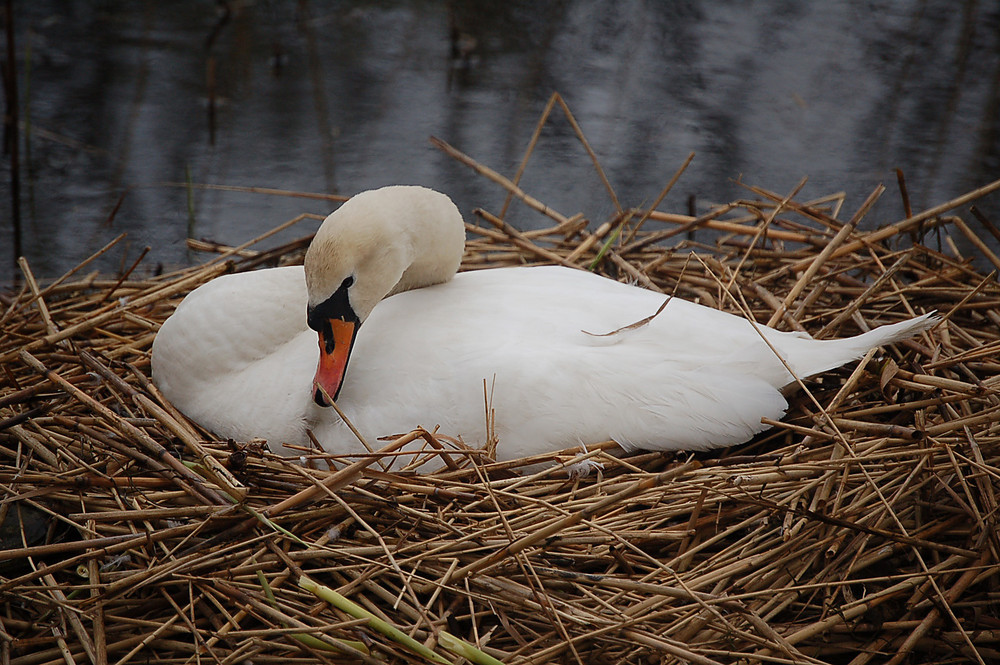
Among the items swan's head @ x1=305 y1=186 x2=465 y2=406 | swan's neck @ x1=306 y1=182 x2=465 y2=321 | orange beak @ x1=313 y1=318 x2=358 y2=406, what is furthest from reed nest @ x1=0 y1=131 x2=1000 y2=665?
swan's neck @ x1=306 y1=182 x2=465 y2=321

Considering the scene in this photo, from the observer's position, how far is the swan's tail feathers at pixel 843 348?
107 inches

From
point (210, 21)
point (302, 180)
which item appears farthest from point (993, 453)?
point (210, 21)

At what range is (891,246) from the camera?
13.1 feet

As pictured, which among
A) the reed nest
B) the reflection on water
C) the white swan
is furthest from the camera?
the reflection on water

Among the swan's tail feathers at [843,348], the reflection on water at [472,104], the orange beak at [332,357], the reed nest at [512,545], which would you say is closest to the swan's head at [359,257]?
the orange beak at [332,357]

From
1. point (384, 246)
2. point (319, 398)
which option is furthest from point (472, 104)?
point (319, 398)

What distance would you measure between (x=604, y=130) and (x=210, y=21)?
373 cm

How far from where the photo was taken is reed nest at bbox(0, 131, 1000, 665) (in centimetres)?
229

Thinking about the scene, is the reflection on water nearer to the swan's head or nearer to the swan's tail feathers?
the swan's head

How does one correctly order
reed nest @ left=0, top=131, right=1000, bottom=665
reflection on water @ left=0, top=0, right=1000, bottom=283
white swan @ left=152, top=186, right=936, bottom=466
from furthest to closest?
reflection on water @ left=0, top=0, right=1000, bottom=283
white swan @ left=152, top=186, right=936, bottom=466
reed nest @ left=0, top=131, right=1000, bottom=665

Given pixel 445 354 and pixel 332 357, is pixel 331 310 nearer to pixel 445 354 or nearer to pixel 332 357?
pixel 332 357

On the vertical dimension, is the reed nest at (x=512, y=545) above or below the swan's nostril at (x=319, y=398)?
below

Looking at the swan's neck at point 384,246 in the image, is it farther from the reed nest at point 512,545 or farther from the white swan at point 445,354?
the reed nest at point 512,545

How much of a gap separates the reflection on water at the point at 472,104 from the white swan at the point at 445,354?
2.46 m
